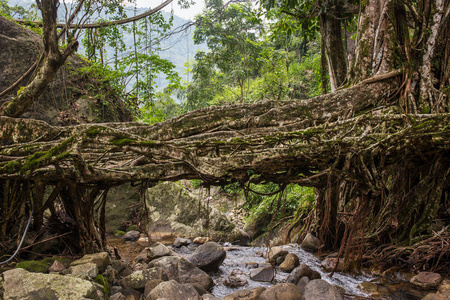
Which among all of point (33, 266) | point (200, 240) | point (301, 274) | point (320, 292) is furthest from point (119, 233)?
point (320, 292)

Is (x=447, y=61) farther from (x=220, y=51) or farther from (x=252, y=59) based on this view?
(x=220, y=51)

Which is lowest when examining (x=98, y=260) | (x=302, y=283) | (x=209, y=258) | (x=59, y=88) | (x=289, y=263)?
(x=289, y=263)

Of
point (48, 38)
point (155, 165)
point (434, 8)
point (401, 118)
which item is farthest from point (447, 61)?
point (48, 38)

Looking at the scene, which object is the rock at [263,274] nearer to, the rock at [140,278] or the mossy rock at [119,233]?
the rock at [140,278]

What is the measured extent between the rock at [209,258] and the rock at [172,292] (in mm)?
1723

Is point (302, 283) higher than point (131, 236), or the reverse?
point (302, 283)

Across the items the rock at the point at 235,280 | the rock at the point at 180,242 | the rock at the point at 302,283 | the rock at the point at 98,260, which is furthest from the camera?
the rock at the point at 180,242

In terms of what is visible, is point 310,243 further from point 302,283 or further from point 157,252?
point 157,252

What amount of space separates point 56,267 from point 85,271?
1.70ft

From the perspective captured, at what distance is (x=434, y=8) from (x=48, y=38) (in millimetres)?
6607

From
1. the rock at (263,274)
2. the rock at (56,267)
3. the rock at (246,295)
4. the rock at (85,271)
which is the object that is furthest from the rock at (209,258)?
the rock at (56,267)

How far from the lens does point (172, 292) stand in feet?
14.0

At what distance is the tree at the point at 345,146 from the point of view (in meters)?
4.18

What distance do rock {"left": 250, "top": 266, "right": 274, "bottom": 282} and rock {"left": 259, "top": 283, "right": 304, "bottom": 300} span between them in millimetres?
1076
